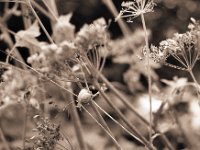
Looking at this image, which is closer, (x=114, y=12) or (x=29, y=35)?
(x=29, y=35)

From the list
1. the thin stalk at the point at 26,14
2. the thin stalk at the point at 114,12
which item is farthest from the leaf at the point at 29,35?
the thin stalk at the point at 114,12

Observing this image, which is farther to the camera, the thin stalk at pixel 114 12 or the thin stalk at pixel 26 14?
the thin stalk at pixel 114 12

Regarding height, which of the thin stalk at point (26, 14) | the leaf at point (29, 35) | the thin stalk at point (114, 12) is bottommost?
the leaf at point (29, 35)

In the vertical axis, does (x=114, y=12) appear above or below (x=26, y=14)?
above

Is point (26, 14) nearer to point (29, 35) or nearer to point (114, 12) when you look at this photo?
point (29, 35)

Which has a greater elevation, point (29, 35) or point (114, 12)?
point (114, 12)

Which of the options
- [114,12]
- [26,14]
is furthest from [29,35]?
[114,12]

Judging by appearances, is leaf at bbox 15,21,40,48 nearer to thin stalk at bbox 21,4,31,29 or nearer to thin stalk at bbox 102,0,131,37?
thin stalk at bbox 21,4,31,29

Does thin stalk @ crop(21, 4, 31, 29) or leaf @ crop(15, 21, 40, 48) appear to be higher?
thin stalk @ crop(21, 4, 31, 29)

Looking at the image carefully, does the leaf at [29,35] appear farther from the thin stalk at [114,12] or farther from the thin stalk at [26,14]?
the thin stalk at [114,12]

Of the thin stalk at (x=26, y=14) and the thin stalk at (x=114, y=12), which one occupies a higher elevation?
the thin stalk at (x=114, y=12)

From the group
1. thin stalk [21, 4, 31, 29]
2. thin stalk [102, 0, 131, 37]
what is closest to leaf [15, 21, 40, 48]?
thin stalk [21, 4, 31, 29]

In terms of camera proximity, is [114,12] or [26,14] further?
[114,12]

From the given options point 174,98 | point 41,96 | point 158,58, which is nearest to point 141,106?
point 174,98
